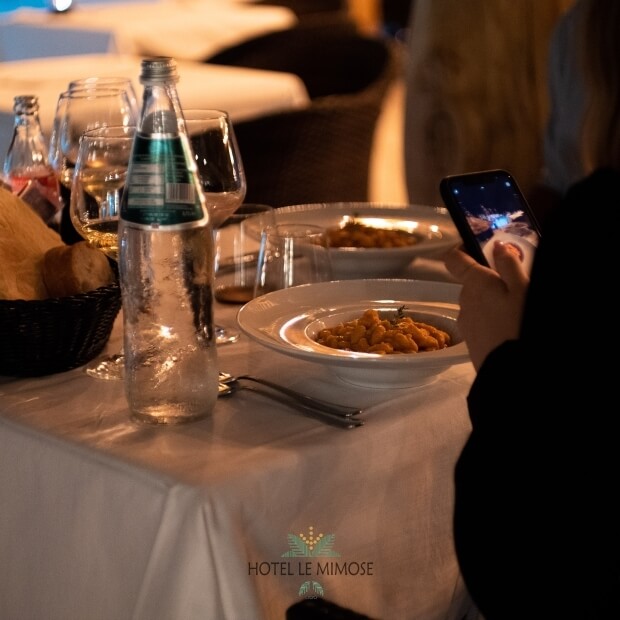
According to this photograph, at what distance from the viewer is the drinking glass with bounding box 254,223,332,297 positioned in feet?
4.10

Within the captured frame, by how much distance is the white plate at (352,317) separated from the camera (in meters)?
0.99

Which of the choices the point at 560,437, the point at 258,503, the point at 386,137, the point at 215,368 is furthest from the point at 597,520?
the point at 386,137

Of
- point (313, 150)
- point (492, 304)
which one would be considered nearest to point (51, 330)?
point (492, 304)

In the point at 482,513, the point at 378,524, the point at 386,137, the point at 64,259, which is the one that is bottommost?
the point at 386,137

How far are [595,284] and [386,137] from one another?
5734 millimetres

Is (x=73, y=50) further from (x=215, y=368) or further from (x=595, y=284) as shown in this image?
(x=595, y=284)

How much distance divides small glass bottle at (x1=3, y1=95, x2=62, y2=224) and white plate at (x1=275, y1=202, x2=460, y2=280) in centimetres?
39

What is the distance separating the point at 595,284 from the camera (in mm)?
691

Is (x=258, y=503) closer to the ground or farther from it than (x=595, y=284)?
closer to the ground

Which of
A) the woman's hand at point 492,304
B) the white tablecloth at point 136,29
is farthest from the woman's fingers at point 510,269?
the white tablecloth at point 136,29

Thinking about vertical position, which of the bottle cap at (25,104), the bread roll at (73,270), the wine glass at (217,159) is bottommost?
the bread roll at (73,270)

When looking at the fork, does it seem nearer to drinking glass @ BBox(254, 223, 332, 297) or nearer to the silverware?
the silverware

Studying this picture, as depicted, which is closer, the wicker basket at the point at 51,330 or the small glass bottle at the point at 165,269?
the small glass bottle at the point at 165,269

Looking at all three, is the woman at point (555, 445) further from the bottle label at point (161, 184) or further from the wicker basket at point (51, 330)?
the wicker basket at point (51, 330)
